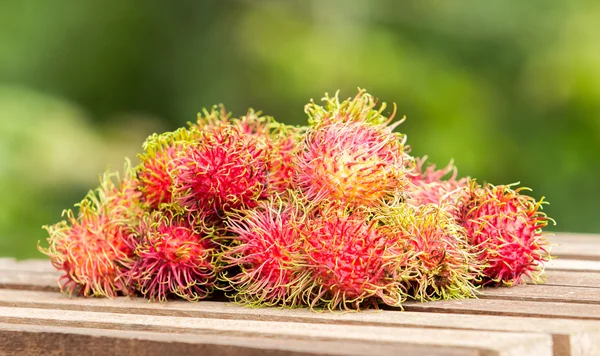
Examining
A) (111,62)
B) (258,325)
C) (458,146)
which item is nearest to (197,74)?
(111,62)

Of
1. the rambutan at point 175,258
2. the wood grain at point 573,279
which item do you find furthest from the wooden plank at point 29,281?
the wood grain at point 573,279

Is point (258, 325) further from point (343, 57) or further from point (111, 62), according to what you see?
point (111, 62)

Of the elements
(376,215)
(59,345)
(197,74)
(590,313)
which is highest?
(197,74)

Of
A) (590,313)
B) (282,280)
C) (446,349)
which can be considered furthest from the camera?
(282,280)

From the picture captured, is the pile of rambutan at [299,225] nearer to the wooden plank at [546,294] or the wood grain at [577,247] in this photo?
the wooden plank at [546,294]

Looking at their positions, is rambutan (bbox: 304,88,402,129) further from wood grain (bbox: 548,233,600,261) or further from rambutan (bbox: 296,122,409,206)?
wood grain (bbox: 548,233,600,261)

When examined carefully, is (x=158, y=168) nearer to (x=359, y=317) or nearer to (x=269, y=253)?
(x=269, y=253)
